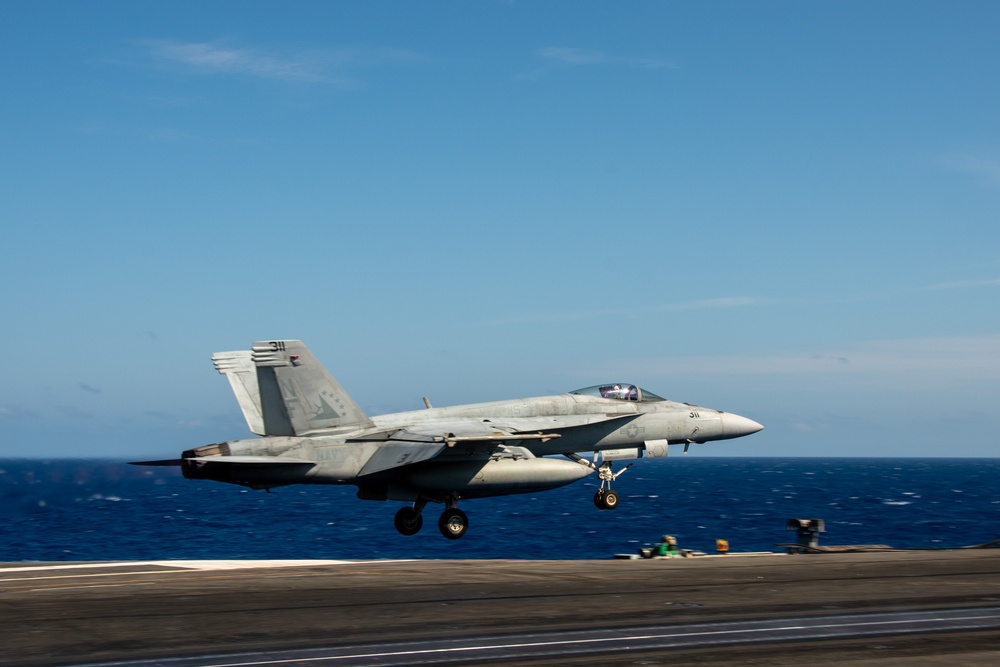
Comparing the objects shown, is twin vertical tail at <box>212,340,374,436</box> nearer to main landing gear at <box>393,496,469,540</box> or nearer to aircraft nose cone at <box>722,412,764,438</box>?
main landing gear at <box>393,496,469,540</box>

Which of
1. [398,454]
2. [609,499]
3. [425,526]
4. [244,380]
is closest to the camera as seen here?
[398,454]

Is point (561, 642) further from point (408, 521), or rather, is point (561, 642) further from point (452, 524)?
point (408, 521)

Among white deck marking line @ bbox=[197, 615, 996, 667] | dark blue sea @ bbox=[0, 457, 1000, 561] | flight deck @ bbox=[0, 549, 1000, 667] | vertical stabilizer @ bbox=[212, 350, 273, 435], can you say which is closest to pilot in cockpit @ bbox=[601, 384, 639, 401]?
flight deck @ bbox=[0, 549, 1000, 667]

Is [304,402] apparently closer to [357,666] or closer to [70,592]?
[70,592]

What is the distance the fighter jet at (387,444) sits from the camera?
89.1ft

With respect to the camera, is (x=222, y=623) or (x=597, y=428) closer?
(x=222, y=623)

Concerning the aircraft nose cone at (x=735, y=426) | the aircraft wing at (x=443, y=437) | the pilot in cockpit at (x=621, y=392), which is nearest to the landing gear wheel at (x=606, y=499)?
the aircraft wing at (x=443, y=437)

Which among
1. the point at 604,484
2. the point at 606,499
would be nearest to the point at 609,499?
the point at 606,499

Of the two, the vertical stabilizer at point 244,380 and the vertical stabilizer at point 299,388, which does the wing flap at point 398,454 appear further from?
the vertical stabilizer at point 244,380

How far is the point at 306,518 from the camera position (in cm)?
→ 11069

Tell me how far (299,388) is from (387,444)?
2869 mm

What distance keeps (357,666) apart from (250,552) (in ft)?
218

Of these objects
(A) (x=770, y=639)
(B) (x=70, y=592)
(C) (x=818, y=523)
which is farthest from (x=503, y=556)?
(A) (x=770, y=639)

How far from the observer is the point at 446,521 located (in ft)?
95.2
